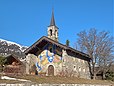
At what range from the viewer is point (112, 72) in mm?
45344

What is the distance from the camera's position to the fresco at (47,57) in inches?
1398

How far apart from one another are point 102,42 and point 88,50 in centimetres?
338

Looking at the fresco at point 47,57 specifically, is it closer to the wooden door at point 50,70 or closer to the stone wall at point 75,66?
the wooden door at point 50,70

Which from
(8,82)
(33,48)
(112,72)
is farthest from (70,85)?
(112,72)

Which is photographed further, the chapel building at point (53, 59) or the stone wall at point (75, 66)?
the chapel building at point (53, 59)

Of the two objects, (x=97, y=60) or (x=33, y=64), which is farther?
(x=97, y=60)

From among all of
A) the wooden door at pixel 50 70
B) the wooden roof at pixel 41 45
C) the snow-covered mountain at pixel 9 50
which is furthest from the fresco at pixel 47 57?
the snow-covered mountain at pixel 9 50

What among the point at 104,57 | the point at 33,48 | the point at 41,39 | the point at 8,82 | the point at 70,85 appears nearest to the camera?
the point at 8,82

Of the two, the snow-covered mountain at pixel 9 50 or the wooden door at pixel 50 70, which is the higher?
the snow-covered mountain at pixel 9 50

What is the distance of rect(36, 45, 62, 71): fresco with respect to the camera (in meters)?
35.5

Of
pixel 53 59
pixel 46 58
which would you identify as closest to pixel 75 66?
pixel 53 59

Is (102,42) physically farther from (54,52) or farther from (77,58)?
(54,52)

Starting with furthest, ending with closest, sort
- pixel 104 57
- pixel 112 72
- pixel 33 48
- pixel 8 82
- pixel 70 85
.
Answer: pixel 112 72 < pixel 104 57 < pixel 33 48 < pixel 70 85 < pixel 8 82

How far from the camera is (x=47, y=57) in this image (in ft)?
121
